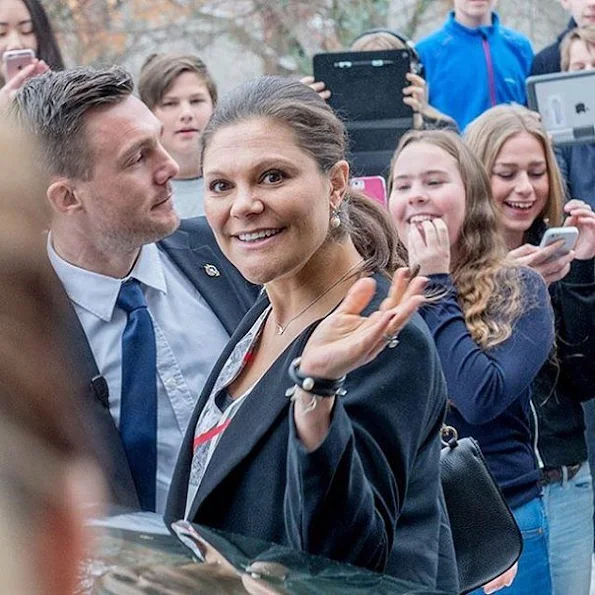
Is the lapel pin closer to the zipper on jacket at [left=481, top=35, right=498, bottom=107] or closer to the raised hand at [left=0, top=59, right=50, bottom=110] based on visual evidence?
the raised hand at [left=0, top=59, right=50, bottom=110]

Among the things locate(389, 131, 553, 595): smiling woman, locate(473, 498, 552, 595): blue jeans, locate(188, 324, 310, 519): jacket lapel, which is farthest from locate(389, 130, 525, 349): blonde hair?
locate(188, 324, 310, 519): jacket lapel

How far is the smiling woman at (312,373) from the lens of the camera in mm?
2098

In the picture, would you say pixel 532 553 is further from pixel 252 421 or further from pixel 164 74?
pixel 164 74

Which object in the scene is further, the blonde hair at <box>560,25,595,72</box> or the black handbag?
the blonde hair at <box>560,25,595,72</box>

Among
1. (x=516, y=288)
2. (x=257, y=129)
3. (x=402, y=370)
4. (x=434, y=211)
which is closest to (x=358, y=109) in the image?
(x=434, y=211)

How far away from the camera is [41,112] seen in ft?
10.0

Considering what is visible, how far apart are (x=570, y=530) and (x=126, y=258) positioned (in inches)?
63.8

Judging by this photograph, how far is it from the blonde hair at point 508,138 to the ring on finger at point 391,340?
7.22 ft

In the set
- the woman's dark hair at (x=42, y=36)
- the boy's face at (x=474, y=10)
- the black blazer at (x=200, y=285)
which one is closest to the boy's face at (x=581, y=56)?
the boy's face at (x=474, y=10)

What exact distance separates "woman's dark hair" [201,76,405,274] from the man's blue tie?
1.52ft

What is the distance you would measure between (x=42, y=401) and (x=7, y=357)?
42mm

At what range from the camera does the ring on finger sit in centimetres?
203

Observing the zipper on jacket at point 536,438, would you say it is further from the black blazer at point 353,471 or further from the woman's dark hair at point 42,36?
the woman's dark hair at point 42,36

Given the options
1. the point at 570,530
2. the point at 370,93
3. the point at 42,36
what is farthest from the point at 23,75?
the point at 570,530
